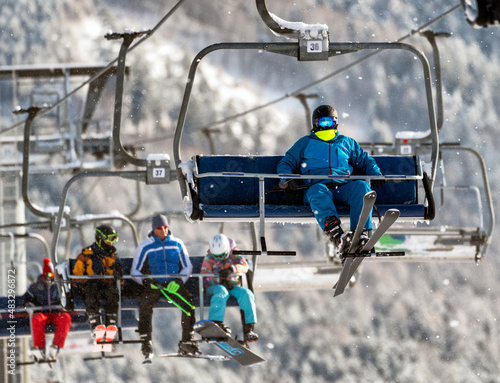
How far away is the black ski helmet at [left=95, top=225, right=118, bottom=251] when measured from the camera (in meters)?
7.30

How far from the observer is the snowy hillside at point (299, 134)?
37719mm

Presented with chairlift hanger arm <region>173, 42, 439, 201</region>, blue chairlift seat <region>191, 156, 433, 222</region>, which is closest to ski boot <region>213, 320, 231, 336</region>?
blue chairlift seat <region>191, 156, 433, 222</region>

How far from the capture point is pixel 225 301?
281 inches

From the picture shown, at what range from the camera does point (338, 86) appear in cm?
4684

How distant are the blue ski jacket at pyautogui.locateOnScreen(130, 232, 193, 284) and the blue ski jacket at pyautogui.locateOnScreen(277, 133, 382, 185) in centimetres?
176

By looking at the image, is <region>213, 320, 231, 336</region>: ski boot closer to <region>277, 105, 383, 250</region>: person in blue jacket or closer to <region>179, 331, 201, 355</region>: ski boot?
<region>179, 331, 201, 355</region>: ski boot

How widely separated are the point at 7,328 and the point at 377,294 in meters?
33.9

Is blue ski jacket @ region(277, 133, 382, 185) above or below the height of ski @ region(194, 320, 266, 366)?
above

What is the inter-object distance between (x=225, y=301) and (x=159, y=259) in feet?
2.13

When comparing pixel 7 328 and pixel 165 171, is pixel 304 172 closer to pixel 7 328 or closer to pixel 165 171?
pixel 165 171

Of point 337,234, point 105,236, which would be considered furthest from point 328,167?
point 105,236

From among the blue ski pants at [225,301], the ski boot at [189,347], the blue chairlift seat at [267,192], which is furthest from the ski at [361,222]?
the ski boot at [189,347]

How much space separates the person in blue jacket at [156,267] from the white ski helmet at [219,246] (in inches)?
10.7

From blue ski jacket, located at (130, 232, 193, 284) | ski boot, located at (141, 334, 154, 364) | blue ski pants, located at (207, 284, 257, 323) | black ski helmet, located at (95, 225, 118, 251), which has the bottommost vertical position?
ski boot, located at (141, 334, 154, 364)
